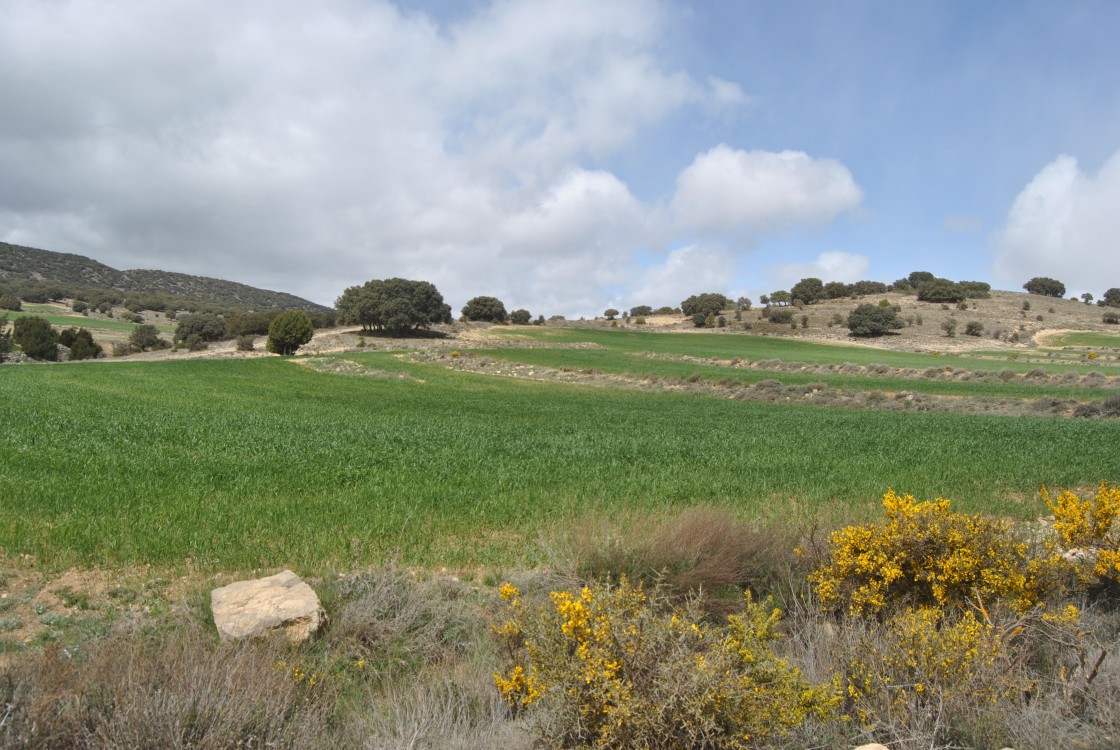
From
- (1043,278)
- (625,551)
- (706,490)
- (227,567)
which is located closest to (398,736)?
(625,551)

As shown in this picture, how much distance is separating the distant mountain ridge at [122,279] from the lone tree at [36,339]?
5967cm

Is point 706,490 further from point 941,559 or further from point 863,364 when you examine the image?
point 863,364

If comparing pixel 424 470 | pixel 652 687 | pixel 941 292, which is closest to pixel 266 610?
pixel 652 687

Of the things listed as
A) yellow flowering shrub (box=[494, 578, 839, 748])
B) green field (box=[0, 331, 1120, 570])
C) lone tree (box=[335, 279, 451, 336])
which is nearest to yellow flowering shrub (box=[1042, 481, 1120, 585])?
green field (box=[0, 331, 1120, 570])

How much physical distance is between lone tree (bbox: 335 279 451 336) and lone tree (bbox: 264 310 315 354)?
809 centimetres

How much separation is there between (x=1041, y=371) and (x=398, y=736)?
53.6 metres

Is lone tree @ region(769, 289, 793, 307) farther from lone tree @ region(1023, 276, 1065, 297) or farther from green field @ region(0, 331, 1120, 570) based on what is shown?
green field @ region(0, 331, 1120, 570)

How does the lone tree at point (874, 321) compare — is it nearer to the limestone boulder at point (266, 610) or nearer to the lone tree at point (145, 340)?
the limestone boulder at point (266, 610)

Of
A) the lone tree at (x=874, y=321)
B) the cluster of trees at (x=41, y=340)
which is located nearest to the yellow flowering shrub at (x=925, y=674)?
the cluster of trees at (x=41, y=340)

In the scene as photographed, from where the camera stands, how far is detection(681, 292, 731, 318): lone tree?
105m

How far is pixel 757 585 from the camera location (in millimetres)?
6852

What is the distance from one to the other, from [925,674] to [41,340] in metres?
74.2

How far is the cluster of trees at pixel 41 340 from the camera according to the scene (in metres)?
57.3

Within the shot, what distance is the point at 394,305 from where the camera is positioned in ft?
232
